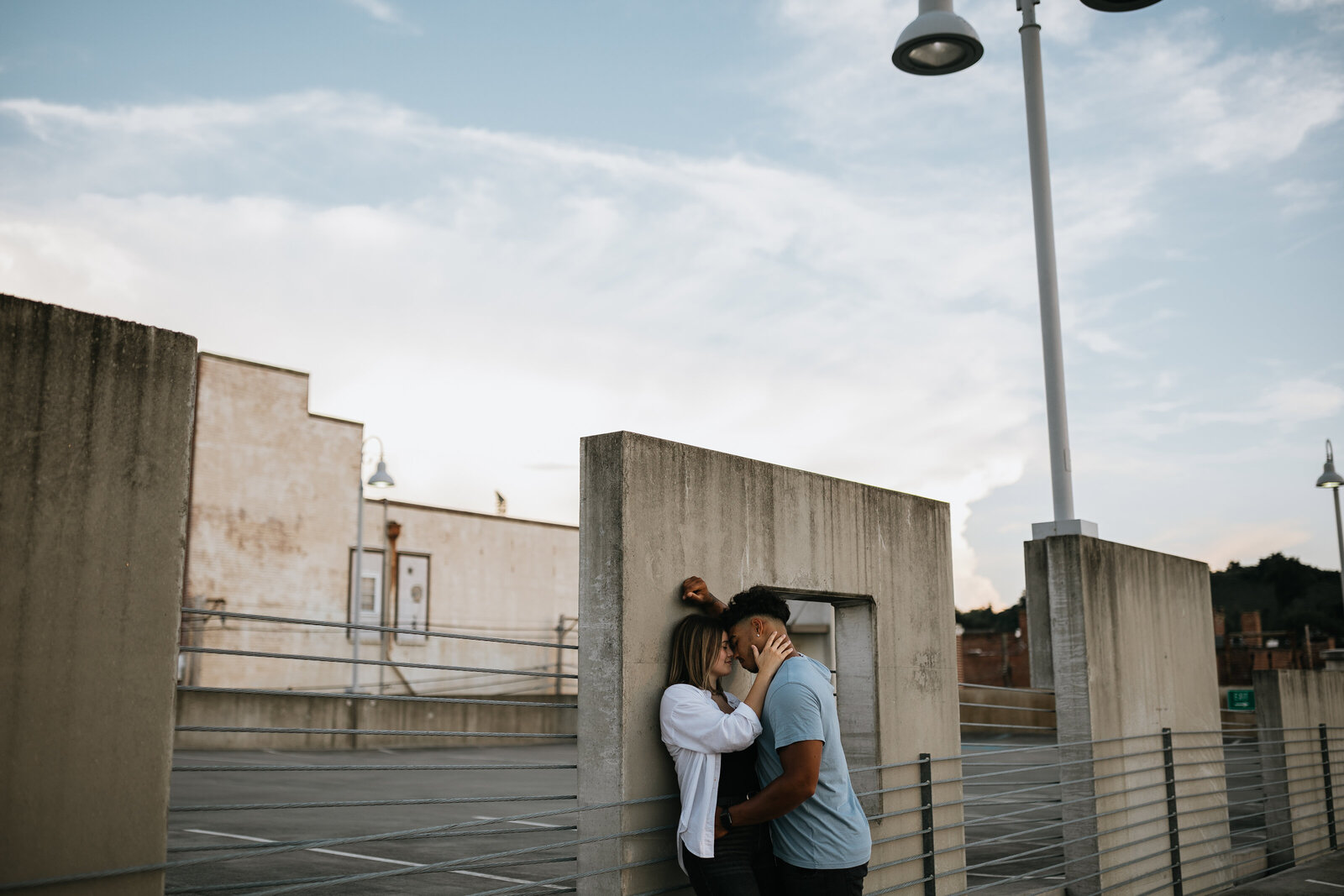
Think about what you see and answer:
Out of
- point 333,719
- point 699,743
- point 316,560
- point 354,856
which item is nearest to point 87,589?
point 699,743

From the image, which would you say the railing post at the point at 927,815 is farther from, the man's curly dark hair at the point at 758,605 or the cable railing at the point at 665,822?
the man's curly dark hair at the point at 758,605

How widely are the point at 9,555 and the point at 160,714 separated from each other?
0.61 m

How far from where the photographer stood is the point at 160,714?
10.9 feet

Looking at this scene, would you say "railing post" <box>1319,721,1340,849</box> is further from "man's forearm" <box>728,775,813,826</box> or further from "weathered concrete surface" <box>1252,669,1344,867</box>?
"man's forearm" <box>728,775,813,826</box>

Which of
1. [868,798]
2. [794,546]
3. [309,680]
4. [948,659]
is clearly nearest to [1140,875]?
[948,659]

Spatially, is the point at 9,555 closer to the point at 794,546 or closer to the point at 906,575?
the point at 794,546

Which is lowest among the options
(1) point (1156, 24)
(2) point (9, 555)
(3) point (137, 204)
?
(2) point (9, 555)

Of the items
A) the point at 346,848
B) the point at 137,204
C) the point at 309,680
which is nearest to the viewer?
the point at 346,848

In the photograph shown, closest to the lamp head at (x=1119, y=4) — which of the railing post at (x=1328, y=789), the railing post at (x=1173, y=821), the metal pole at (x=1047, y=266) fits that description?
the metal pole at (x=1047, y=266)

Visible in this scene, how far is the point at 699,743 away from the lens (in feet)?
14.9

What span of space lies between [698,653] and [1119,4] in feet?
23.9

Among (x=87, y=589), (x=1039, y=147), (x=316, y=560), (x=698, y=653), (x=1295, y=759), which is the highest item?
(x=1039, y=147)

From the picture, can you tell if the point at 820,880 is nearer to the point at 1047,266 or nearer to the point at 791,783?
the point at 791,783

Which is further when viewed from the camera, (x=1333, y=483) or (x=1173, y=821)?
(x=1333, y=483)
